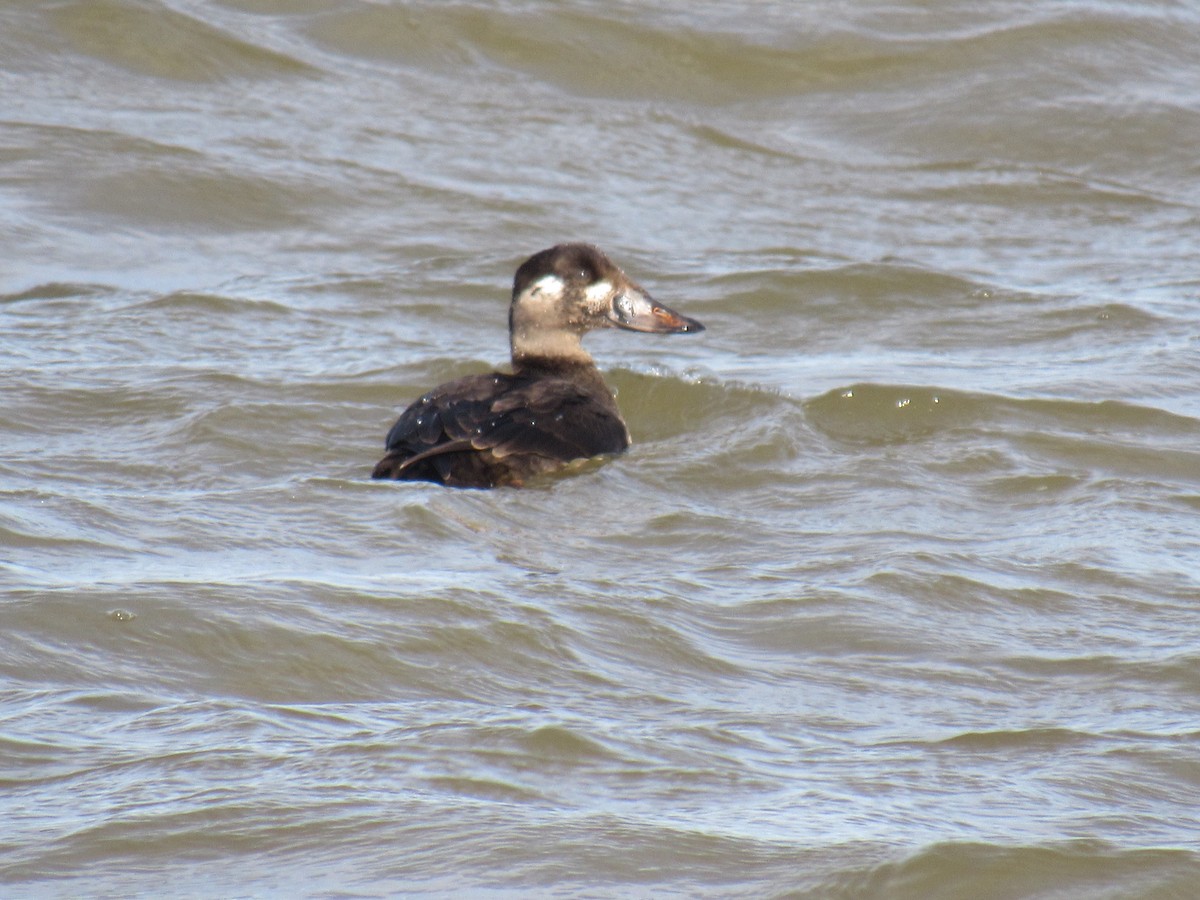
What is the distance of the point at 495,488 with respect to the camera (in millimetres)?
6465

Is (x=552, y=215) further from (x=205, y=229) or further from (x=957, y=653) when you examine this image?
(x=957, y=653)

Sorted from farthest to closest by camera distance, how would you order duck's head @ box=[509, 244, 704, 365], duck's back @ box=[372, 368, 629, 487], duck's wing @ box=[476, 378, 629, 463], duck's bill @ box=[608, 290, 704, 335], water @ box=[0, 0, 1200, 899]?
duck's bill @ box=[608, 290, 704, 335]
duck's head @ box=[509, 244, 704, 365]
duck's wing @ box=[476, 378, 629, 463]
duck's back @ box=[372, 368, 629, 487]
water @ box=[0, 0, 1200, 899]

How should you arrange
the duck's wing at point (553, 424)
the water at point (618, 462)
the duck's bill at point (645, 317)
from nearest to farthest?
the water at point (618, 462) → the duck's wing at point (553, 424) → the duck's bill at point (645, 317)

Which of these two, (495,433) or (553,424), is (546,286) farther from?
(495,433)

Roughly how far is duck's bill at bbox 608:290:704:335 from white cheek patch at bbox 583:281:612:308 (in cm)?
4

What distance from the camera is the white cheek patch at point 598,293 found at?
767 centimetres

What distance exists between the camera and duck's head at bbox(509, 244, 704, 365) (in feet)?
24.9

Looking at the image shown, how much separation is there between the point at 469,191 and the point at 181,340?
2.83m

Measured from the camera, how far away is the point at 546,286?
7.60 meters

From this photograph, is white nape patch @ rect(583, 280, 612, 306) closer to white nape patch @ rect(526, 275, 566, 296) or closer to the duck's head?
the duck's head

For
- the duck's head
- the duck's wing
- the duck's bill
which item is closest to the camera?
the duck's wing

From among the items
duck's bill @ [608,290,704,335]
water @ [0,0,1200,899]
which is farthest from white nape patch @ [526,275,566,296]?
water @ [0,0,1200,899]

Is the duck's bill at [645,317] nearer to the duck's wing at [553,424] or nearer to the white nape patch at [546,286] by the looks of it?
the white nape patch at [546,286]

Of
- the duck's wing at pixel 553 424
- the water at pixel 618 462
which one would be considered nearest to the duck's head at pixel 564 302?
the water at pixel 618 462
